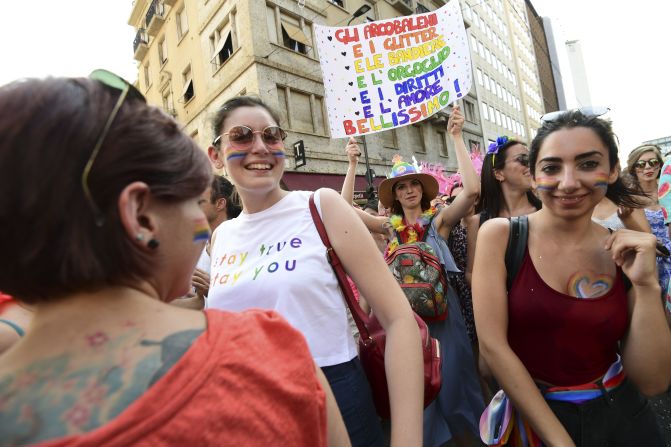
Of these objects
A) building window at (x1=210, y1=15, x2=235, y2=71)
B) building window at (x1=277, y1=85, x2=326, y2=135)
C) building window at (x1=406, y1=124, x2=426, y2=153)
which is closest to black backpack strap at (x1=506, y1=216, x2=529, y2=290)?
building window at (x1=277, y1=85, x2=326, y2=135)

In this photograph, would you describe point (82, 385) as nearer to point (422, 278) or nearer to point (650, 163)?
point (422, 278)

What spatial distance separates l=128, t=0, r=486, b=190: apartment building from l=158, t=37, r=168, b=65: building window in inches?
1.7

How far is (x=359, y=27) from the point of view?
425 cm

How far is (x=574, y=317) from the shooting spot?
152 centimetres

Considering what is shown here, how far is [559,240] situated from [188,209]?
1617 millimetres

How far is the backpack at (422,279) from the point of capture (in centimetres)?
261

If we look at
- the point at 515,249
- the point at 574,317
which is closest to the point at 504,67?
the point at 515,249

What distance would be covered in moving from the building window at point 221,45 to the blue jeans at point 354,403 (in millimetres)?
14185

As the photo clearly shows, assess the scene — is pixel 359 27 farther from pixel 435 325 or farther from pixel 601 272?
pixel 601 272

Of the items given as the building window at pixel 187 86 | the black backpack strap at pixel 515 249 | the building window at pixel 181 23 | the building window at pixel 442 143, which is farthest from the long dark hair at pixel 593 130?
the building window at pixel 442 143

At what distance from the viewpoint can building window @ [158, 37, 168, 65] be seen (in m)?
17.6

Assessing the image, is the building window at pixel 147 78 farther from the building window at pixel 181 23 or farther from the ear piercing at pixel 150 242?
the ear piercing at pixel 150 242

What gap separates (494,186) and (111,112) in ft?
10.3

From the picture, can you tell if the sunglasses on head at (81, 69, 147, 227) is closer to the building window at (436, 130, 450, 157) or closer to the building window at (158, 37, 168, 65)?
the building window at (158, 37, 168, 65)
